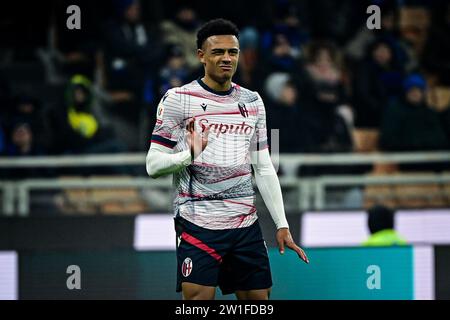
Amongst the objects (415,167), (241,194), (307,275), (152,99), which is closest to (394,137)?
(415,167)

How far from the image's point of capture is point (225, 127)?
601 centimetres

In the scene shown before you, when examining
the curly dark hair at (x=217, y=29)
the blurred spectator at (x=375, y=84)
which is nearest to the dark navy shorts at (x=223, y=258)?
the curly dark hair at (x=217, y=29)

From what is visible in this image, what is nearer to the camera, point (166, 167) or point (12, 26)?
point (166, 167)

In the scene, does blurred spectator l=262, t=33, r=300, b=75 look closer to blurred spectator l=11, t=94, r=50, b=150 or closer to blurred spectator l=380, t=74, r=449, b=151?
blurred spectator l=380, t=74, r=449, b=151

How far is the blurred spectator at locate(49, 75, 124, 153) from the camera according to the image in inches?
463

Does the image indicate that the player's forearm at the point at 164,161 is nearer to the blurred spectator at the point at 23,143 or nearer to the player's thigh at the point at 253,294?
the player's thigh at the point at 253,294

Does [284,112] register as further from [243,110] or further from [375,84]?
[243,110]

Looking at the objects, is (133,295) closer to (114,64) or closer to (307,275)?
(307,275)

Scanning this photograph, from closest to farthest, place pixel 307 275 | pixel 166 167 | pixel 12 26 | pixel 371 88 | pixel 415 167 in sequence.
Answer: pixel 166 167, pixel 307 275, pixel 415 167, pixel 371 88, pixel 12 26

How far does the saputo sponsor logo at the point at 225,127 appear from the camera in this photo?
19.6 feet

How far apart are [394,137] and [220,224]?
20.7 feet

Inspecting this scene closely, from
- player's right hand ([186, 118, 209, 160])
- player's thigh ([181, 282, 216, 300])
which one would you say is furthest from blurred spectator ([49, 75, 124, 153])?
player's right hand ([186, 118, 209, 160])

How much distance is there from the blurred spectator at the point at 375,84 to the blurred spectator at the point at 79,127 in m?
2.68

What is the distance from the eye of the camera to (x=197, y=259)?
597cm
